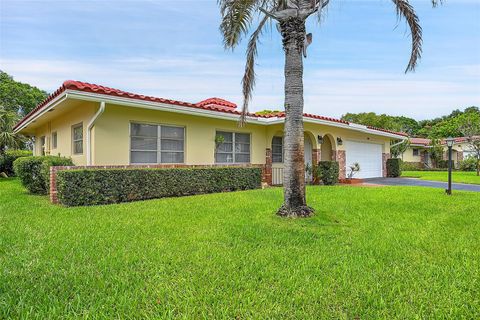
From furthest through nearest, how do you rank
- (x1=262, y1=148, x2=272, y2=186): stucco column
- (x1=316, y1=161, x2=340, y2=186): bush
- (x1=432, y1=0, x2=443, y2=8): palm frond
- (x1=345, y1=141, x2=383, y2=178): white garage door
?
(x1=345, y1=141, x2=383, y2=178): white garage door < (x1=316, y1=161, x2=340, y2=186): bush < (x1=262, y1=148, x2=272, y2=186): stucco column < (x1=432, y1=0, x2=443, y2=8): palm frond

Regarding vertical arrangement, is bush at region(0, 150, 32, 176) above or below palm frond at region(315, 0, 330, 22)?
below

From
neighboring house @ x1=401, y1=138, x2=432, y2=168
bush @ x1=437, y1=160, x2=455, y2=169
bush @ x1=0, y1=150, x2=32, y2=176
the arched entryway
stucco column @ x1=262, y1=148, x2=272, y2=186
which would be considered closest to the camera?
stucco column @ x1=262, y1=148, x2=272, y2=186

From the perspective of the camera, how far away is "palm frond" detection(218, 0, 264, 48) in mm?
7391

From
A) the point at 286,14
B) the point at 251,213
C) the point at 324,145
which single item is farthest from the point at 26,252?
the point at 324,145

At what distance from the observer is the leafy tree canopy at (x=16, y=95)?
3434 cm

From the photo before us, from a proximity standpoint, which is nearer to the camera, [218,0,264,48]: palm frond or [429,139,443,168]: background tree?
[218,0,264,48]: palm frond

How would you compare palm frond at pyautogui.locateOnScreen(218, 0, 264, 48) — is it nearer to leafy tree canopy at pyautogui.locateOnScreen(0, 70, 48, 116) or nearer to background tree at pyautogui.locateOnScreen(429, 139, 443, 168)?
background tree at pyautogui.locateOnScreen(429, 139, 443, 168)

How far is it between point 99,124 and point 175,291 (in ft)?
25.6

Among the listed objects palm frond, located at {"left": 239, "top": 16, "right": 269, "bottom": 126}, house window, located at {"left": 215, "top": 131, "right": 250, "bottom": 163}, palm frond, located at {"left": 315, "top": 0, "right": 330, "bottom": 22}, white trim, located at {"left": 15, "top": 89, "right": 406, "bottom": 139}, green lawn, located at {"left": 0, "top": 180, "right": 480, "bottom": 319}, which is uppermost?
palm frond, located at {"left": 315, "top": 0, "right": 330, "bottom": 22}

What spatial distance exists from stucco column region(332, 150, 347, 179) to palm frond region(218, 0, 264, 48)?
33.4ft

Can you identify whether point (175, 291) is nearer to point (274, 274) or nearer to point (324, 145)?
point (274, 274)

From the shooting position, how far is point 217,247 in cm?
452

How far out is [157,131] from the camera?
1073 cm

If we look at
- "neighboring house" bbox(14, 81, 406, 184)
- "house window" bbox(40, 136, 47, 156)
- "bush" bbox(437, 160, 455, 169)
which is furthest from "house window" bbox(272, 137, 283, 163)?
"bush" bbox(437, 160, 455, 169)
